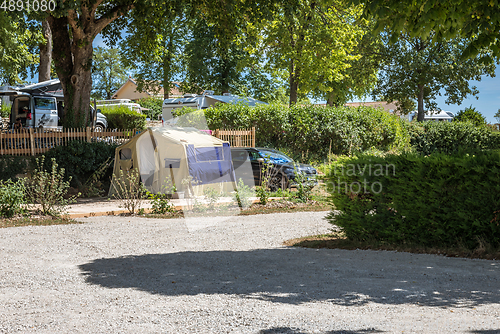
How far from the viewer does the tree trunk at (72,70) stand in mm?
15594

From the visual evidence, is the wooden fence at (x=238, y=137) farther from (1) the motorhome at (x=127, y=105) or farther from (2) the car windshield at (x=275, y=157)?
(1) the motorhome at (x=127, y=105)

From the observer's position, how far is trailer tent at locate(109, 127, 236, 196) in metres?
13.0

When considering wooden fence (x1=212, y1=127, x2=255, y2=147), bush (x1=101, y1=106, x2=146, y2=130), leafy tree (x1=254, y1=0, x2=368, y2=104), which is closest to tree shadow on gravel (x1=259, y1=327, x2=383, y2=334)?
wooden fence (x1=212, y1=127, x2=255, y2=147)

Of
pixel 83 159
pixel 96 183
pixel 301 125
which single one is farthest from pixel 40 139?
pixel 301 125

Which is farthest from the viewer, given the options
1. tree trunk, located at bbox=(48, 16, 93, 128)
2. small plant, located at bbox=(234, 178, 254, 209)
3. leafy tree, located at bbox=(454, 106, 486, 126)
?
leafy tree, located at bbox=(454, 106, 486, 126)

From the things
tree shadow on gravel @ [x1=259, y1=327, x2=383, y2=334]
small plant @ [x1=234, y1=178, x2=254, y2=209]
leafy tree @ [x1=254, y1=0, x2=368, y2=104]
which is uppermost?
leafy tree @ [x1=254, y1=0, x2=368, y2=104]

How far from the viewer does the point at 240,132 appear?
18.1 meters

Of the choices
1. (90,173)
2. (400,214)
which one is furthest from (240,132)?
(400,214)

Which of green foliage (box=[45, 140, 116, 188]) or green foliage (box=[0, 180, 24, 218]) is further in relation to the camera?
green foliage (box=[45, 140, 116, 188])

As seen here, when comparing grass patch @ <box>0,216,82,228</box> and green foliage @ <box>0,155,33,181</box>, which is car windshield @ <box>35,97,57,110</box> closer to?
green foliage @ <box>0,155,33,181</box>

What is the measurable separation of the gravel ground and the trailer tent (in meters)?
5.16

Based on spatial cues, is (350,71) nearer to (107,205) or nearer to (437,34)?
(107,205)

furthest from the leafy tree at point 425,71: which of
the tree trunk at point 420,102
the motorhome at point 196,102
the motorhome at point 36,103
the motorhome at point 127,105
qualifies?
the motorhome at point 36,103

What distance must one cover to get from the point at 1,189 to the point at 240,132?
382 inches
